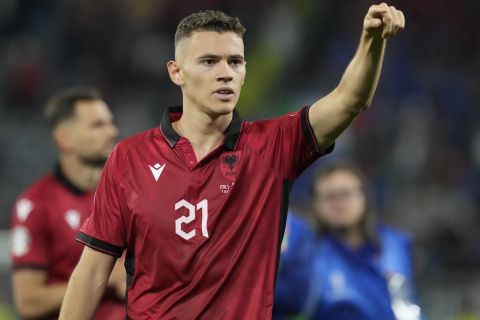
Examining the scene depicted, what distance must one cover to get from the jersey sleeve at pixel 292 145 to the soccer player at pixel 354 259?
1.93 m

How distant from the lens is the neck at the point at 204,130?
388 centimetres

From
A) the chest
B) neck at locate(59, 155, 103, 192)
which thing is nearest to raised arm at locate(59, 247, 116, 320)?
the chest

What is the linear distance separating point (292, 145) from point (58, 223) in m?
2.47

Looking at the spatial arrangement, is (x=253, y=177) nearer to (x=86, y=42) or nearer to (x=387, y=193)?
(x=387, y=193)

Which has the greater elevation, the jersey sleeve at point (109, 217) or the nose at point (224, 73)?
the nose at point (224, 73)

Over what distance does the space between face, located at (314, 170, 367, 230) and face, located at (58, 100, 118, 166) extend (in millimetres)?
1259

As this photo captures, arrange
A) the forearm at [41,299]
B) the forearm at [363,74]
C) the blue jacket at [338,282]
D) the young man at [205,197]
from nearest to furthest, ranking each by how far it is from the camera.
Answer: the forearm at [363,74] → the young man at [205,197] → the blue jacket at [338,282] → the forearm at [41,299]

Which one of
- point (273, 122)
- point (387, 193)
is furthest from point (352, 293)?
point (387, 193)

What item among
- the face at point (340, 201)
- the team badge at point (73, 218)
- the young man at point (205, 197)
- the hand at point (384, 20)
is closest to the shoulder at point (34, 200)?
the team badge at point (73, 218)

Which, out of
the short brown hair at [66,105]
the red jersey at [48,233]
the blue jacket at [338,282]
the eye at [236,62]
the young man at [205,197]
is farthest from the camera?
the short brown hair at [66,105]

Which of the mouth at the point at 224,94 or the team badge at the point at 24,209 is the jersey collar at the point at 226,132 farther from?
the team badge at the point at 24,209

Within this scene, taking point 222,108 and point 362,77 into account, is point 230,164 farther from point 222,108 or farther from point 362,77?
point 362,77

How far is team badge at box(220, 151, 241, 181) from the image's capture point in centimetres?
378

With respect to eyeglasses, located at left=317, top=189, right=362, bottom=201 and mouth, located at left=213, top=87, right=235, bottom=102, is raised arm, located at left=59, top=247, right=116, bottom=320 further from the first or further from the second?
eyeglasses, located at left=317, top=189, right=362, bottom=201
